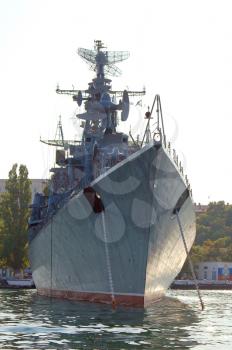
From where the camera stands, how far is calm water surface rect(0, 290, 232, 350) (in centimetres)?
1883

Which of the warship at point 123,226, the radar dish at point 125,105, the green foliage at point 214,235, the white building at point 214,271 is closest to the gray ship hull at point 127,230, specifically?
the warship at point 123,226

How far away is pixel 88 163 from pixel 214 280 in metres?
55.4

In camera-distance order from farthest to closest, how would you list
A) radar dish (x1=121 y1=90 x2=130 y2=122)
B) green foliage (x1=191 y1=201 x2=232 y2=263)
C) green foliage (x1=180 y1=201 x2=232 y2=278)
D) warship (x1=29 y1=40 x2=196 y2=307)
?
1. green foliage (x1=191 y1=201 x2=232 y2=263)
2. green foliage (x1=180 y1=201 x2=232 y2=278)
3. radar dish (x1=121 y1=90 x2=130 y2=122)
4. warship (x1=29 y1=40 x2=196 y2=307)

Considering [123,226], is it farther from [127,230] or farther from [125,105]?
[125,105]

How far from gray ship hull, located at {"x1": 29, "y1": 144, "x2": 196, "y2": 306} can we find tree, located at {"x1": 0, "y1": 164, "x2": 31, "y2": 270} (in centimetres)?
3877

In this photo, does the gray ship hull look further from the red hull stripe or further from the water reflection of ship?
the water reflection of ship

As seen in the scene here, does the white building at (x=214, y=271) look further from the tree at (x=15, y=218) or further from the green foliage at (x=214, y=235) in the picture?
the tree at (x=15, y=218)

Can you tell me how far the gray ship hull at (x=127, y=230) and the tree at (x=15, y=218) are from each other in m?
38.8

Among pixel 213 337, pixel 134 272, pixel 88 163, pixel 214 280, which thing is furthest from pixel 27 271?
pixel 213 337

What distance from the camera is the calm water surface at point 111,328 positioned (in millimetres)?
18828

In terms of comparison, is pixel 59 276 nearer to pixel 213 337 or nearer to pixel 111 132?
pixel 111 132

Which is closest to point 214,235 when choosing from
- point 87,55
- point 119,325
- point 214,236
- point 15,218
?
point 214,236

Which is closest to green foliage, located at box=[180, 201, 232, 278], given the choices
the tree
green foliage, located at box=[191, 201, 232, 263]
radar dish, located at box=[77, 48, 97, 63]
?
green foliage, located at box=[191, 201, 232, 263]

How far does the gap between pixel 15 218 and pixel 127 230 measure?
150ft
